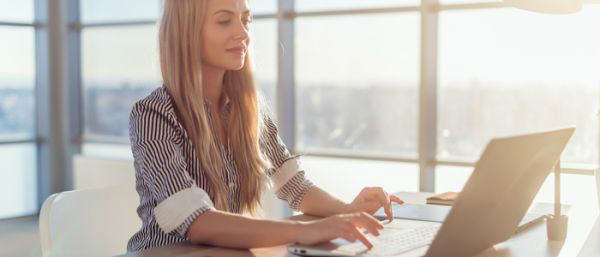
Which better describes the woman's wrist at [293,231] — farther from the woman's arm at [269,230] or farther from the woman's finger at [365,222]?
the woman's finger at [365,222]

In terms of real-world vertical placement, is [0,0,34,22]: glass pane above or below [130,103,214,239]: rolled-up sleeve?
above

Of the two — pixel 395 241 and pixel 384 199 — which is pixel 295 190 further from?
pixel 395 241

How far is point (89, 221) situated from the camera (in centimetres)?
194

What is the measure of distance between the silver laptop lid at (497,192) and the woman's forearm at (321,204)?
514 mm

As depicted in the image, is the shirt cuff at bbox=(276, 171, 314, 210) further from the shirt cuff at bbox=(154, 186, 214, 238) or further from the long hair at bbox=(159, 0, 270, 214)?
the shirt cuff at bbox=(154, 186, 214, 238)

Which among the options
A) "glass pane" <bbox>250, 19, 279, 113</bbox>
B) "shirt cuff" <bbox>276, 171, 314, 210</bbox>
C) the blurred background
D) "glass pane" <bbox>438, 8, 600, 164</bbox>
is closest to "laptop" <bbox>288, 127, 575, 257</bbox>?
"shirt cuff" <bbox>276, 171, 314, 210</bbox>

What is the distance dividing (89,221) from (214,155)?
0.40m

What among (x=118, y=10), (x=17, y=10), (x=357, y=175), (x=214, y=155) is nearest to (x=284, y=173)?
(x=214, y=155)

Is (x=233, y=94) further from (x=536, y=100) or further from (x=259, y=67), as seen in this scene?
(x=259, y=67)

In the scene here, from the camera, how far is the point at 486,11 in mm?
4031

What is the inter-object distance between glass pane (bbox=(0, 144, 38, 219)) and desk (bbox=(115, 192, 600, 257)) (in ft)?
14.6

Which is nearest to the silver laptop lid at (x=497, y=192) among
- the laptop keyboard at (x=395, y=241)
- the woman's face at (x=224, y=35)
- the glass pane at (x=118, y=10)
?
the laptop keyboard at (x=395, y=241)

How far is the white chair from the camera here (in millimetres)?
1820

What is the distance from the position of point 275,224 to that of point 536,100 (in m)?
2.86
